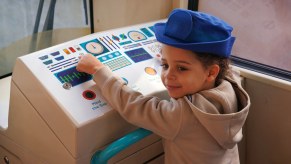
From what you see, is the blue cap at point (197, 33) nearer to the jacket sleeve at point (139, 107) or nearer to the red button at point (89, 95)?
the jacket sleeve at point (139, 107)

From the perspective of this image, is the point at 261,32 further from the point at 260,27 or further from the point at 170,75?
the point at 170,75

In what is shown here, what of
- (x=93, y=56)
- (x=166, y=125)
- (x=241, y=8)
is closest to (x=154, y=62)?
(x=93, y=56)

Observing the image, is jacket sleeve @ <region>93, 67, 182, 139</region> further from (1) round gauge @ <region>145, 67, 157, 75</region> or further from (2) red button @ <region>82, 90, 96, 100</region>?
(1) round gauge @ <region>145, 67, 157, 75</region>

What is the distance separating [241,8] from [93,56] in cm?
91

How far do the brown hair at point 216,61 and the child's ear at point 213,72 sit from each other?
13 millimetres

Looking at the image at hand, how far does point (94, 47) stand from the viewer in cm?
130

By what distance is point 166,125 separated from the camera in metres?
1.04

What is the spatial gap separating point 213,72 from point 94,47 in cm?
48

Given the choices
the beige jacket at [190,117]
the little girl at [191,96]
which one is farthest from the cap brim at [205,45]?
the beige jacket at [190,117]

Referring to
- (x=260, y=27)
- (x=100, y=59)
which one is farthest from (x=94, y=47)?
(x=260, y=27)

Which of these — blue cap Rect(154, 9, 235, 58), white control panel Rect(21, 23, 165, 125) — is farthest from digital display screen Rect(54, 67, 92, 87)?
blue cap Rect(154, 9, 235, 58)

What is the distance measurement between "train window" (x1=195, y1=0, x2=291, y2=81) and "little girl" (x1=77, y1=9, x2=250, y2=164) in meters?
0.64

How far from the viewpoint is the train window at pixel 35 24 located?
1.79 m

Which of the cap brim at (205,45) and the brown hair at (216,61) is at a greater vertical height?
the cap brim at (205,45)
